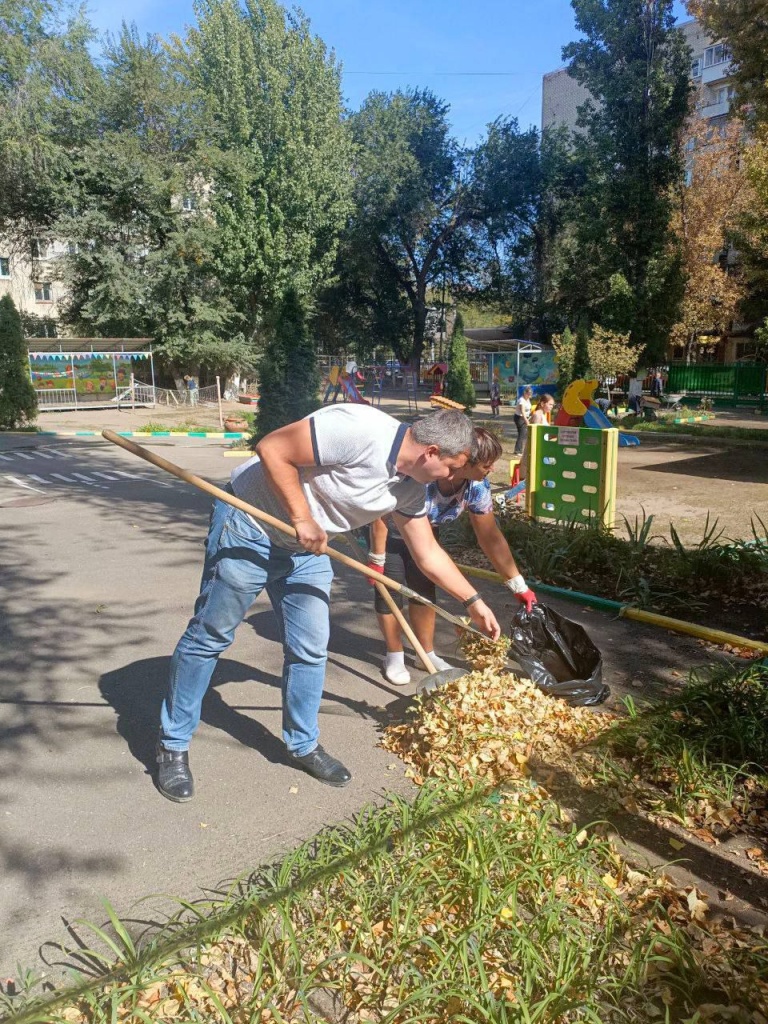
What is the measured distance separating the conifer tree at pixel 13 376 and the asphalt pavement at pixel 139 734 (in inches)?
574

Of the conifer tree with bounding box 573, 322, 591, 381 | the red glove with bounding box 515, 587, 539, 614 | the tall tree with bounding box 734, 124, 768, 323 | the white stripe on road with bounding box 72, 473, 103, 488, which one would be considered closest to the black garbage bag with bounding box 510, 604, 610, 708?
the red glove with bounding box 515, 587, 539, 614

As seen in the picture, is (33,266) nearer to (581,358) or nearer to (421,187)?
(421,187)

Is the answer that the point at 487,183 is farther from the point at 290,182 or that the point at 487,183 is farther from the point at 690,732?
the point at 690,732

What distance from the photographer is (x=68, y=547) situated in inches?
305

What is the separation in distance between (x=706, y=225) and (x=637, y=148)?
14.7ft

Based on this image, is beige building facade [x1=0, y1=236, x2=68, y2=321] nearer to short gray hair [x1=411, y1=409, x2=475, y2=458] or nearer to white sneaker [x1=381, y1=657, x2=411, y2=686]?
white sneaker [x1=381, y1=657, x2=411, y2=686]

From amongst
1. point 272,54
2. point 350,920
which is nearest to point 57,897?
point 350,920

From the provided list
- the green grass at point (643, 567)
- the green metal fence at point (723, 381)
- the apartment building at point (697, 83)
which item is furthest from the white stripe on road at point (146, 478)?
the apartment building at point (697, 83)

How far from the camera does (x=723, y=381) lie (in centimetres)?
3347

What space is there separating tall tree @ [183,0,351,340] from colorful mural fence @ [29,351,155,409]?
20.6 ft

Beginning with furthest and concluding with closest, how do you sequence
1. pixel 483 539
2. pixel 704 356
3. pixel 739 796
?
1. pixel 704 356
2. pixel 483 539
3. pixel 739 796

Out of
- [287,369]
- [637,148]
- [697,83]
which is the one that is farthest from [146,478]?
[697,83]

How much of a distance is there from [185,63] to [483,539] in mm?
36892

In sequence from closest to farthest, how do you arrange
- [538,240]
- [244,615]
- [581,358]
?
[244,615] → [581,358] → [538,240]
